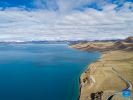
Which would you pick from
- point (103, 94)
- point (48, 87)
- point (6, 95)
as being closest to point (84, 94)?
point (103, 94)

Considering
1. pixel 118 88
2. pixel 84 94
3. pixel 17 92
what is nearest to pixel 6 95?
pixel 17 92

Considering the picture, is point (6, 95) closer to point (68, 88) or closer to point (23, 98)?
point (23, 98)

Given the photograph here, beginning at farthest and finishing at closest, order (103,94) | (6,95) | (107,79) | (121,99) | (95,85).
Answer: (107,79) → (95,85) → (6,95) → (103,94) → (121,99)

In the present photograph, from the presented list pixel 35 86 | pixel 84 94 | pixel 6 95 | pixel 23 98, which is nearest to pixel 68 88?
pixel 84 94

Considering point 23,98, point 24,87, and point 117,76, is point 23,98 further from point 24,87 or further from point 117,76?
point 117,76

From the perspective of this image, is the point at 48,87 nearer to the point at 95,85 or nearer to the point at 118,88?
the point at 95,85

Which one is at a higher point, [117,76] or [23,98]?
[117,76]

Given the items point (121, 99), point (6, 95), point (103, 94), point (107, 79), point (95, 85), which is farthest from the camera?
point (107, 79)

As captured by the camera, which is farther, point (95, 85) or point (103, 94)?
point (95, 85)

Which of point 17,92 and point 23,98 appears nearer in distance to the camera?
point 23,98
